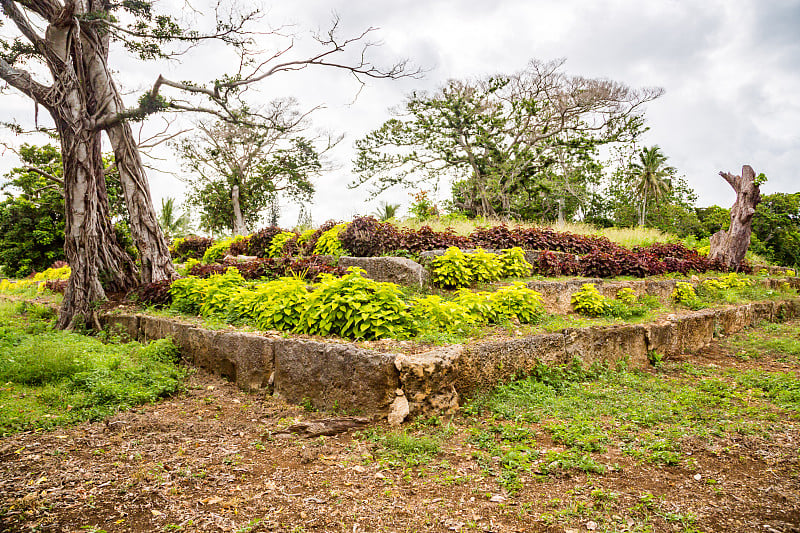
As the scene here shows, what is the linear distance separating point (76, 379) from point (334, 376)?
247 centimetres

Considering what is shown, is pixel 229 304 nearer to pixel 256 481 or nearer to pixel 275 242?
pixel 256 481

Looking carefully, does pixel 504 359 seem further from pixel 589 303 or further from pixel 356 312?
pixel 589 303

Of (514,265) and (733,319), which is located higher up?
(514,265)

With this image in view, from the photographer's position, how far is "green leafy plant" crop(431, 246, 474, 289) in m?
6.11

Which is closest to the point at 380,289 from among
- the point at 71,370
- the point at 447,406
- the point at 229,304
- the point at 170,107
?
the point at 447,406

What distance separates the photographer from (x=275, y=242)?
9.47 metres

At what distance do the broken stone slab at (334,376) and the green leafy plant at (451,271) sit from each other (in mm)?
2712

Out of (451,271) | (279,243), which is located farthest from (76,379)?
(279,243)

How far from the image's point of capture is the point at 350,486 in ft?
8.30

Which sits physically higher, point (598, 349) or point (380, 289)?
point (380, 289)

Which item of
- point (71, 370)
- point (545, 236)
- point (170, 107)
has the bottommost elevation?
point (71, 370)

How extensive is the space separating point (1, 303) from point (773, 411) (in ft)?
39.4

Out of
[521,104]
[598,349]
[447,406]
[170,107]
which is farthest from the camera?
[521,104]

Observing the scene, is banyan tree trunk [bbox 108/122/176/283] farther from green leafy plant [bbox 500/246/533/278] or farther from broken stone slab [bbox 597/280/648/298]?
broken stone slab [bbox 597/280/648/298]
